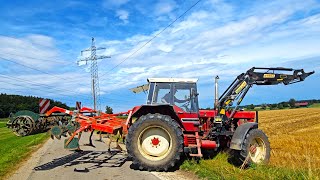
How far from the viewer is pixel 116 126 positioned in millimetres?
10414

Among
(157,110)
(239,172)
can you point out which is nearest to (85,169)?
(157,110)

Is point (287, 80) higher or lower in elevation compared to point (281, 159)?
higher

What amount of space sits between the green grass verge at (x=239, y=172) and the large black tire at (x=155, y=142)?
54 centimetres

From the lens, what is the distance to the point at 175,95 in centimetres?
1045

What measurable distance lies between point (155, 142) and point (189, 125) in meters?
1.10

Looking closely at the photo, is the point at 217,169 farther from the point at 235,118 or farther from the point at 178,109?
the point at 235,118

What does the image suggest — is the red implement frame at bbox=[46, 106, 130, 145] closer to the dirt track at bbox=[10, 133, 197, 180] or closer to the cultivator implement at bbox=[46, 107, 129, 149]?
the cultivator implement at bbox=[46, 107, 129, 149]

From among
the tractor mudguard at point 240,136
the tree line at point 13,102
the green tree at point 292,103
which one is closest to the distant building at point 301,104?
the green tree at point 292,103

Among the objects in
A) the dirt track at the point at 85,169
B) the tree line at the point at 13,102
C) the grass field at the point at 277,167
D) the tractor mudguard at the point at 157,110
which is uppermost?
the tree line at the point at 13,102

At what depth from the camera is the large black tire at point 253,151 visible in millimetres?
9258

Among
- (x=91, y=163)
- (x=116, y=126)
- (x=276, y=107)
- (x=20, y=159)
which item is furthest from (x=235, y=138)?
(x=276, y=107)

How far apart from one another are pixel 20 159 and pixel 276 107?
6902cm

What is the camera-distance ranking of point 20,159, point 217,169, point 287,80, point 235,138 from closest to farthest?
point 217,169 < point 235,138 < point 287,80 < point 20,159

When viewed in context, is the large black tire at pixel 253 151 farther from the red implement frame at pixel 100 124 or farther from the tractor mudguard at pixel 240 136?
the red implement frame at pixel 100 124
